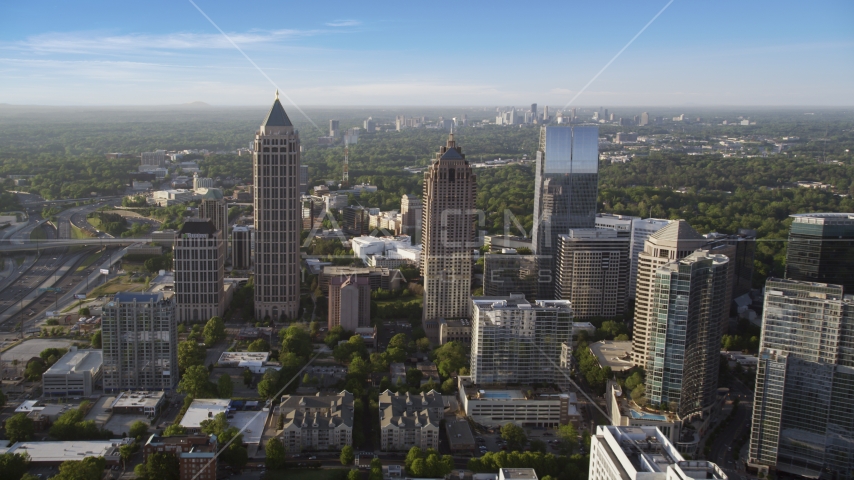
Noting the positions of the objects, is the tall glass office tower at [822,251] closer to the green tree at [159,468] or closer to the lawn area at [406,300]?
the lawn area at [406,300]

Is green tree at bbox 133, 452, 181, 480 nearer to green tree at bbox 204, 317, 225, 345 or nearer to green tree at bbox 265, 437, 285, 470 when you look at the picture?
green tree at bbox 265, 437, 285, 470

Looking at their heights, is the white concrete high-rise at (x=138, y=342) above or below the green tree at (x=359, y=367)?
above

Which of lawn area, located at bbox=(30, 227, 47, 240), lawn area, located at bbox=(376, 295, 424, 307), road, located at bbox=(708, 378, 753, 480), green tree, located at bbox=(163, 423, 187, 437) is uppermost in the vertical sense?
lawn area, located at bbox=(30, 227, 47, 240)

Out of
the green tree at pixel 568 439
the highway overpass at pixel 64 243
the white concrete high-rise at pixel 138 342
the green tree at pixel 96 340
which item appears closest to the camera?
the green tree at pixel 568 439

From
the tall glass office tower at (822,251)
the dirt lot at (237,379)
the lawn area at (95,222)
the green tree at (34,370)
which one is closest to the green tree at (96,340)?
the green tree at (34,370)

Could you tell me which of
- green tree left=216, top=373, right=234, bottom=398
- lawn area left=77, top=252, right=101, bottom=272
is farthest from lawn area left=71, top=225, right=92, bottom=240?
green tree left=216, top=373, right=234, bottom=398

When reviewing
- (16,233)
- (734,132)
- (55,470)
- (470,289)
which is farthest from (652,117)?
(55,470)

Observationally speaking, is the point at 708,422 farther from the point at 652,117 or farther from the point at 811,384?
the point at 652,117
